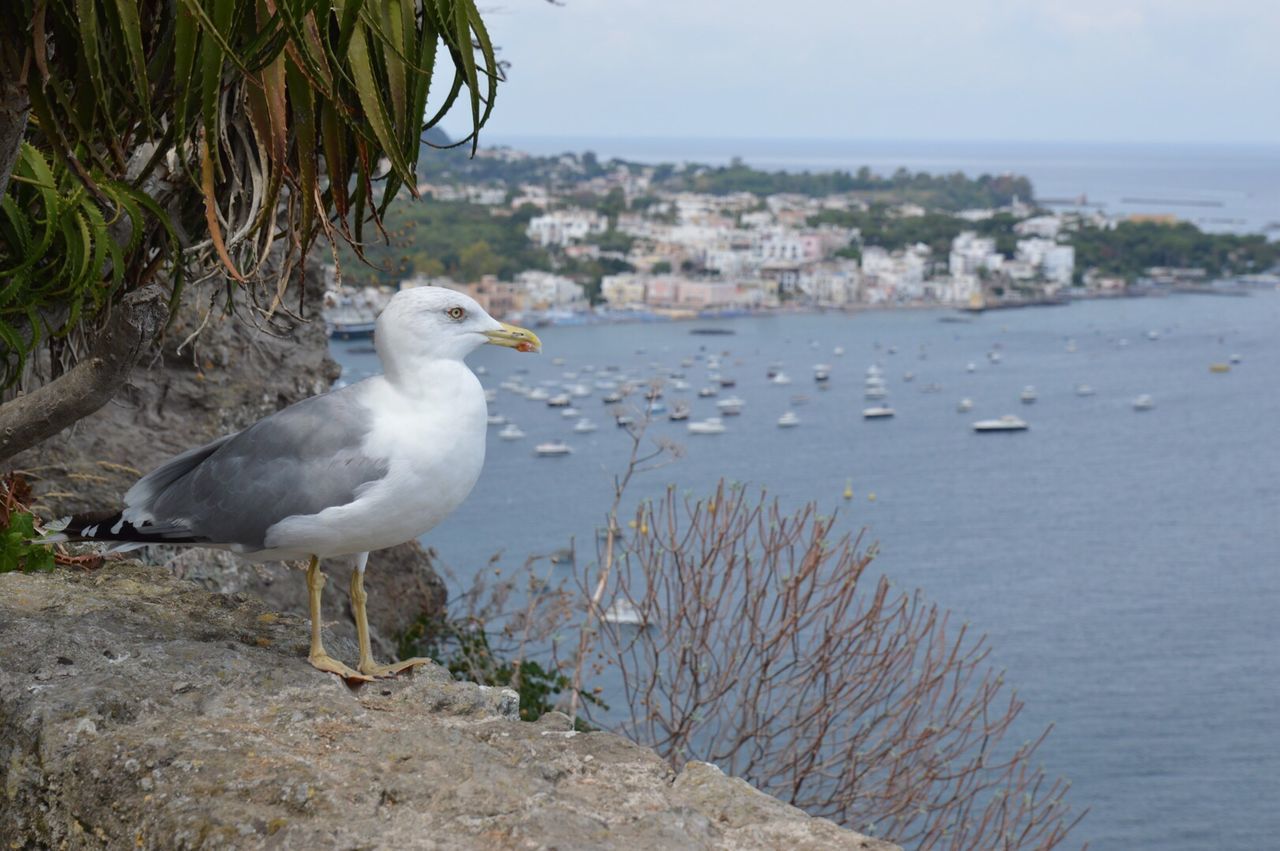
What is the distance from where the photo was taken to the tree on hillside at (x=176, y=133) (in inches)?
88.7

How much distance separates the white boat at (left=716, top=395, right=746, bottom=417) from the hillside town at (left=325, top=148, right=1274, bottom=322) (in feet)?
38.7

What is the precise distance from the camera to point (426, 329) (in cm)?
298

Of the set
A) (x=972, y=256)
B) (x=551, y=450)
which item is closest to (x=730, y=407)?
(x=551, y=450)

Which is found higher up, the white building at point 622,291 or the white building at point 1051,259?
the white building at point 1051,259

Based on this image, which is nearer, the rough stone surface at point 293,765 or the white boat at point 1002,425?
the rough stone surface at point 293,765

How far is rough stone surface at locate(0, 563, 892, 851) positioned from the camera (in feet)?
7.53

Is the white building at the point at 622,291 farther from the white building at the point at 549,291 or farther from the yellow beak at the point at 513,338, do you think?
the yellow beak at the point at 513,338

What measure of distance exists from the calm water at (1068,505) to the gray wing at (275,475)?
12823 mm

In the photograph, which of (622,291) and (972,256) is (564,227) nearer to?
(622,291)

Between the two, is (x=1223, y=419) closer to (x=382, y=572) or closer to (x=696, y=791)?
(x=382, y=572)

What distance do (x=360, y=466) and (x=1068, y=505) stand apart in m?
27.0

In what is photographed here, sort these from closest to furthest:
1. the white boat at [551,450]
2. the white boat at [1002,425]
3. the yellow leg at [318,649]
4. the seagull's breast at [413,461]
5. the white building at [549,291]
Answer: the seagull's breast at [413,461] → the yellow leg at [318,649] → the white boat at [551,450] → the white boat at [1002,425] → the white building at [549,291]

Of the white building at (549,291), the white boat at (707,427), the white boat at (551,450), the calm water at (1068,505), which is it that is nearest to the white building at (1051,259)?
the calm water at (1068,505)

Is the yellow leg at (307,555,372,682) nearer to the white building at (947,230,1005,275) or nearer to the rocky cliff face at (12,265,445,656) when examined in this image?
the rocky cliff face at (12,265,445,656)
